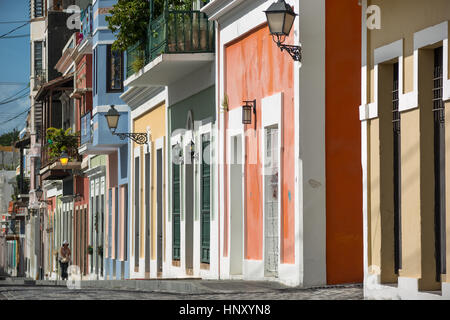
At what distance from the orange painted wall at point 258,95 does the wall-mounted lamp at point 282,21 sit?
0.54 m

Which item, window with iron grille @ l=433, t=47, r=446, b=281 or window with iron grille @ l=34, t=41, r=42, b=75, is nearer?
window with iron grille @ l=433, t=47, r=446, b=281

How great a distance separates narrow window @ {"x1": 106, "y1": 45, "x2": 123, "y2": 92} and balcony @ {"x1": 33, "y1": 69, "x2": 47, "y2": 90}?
16543mm

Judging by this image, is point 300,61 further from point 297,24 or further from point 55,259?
point 55,259

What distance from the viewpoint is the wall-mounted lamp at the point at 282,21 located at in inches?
581

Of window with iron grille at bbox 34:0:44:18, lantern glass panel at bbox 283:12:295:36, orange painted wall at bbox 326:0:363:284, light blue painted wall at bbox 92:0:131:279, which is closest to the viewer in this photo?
lantern glass panel at bbox 283:12:295:36

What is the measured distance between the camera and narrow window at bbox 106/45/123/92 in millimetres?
31078

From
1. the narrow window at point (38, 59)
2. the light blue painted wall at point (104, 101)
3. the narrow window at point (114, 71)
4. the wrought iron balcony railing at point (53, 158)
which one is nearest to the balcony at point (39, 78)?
the narrow window at point (38, 59)

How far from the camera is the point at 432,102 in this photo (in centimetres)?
1174

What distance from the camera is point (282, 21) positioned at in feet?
48.5

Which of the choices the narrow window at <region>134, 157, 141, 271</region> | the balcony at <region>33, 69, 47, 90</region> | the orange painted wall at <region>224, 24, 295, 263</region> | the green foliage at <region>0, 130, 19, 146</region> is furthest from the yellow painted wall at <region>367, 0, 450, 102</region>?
the green foliage at <region>0, 130, 19, 146</region>

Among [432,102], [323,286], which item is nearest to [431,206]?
[432,102]

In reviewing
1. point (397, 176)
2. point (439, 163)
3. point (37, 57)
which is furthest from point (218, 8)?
point (37, 57)

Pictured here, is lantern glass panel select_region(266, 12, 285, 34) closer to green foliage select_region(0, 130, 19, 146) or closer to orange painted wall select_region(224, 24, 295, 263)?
orange painted wall select_region(224, 24, 295, 263)

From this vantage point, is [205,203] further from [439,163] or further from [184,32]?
[439,163]
